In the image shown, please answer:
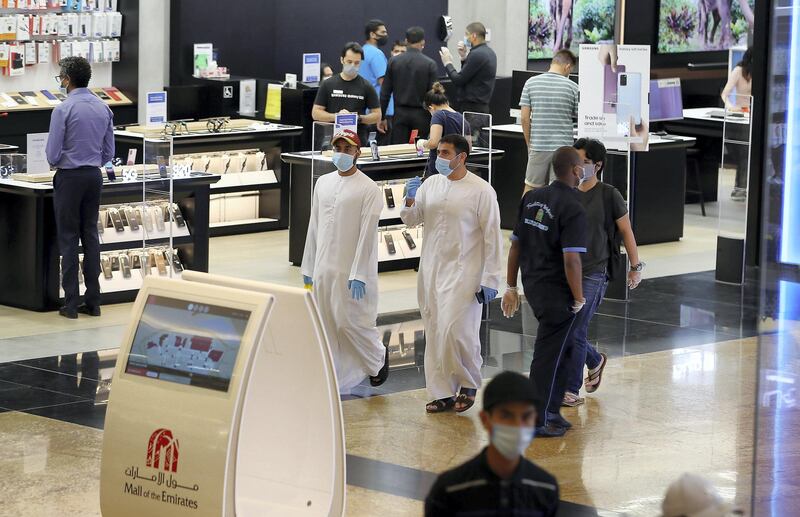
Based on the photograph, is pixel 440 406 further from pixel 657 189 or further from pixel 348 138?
pixel 657 189

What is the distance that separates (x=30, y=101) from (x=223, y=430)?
11485 millimetres

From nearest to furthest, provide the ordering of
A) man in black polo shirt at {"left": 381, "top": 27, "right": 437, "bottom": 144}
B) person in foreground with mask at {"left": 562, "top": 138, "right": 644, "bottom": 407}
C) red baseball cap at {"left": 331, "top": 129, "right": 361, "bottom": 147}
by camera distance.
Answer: person in foreground with mask at {"left": 562, "top": 138, "right": 644, "bottom": 407} → red baseball cap at {"left": 331, "top": 129, "right": 361, "bottom": 147} → man in black polo shirt at {"left": 381, "top": 27, "right": 437, "bottom": 144}

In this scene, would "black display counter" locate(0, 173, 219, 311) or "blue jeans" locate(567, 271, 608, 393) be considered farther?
"black display counter" locate(0, 173, 219, 311)

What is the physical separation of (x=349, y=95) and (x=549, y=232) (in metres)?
6.89

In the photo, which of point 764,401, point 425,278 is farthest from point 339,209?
point 764,401

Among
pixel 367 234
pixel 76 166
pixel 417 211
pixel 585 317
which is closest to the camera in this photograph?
pixel 585 317

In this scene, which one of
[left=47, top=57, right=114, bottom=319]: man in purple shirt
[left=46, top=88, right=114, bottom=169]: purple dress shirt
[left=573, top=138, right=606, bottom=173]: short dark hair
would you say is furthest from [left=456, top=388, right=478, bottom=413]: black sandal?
[left=46, top=88, right=114, bottom=169]: purple dress shirt

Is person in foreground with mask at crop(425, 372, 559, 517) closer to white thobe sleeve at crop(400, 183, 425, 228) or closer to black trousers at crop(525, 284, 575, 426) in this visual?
black trousers at crop(525, 284, 575, 426)

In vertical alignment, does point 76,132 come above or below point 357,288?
above

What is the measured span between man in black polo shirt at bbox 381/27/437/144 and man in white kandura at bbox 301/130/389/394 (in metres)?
6.66

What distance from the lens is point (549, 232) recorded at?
26.6 feet

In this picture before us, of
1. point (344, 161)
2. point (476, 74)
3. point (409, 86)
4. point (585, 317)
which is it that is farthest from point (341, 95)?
point (585, 317)

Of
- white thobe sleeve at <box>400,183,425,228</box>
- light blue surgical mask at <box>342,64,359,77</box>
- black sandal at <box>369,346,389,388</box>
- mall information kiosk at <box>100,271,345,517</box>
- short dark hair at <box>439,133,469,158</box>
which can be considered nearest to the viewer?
mall information kiosk at <box>100,271,345,517</box>

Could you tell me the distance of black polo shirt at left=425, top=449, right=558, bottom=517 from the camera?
3854 mm
